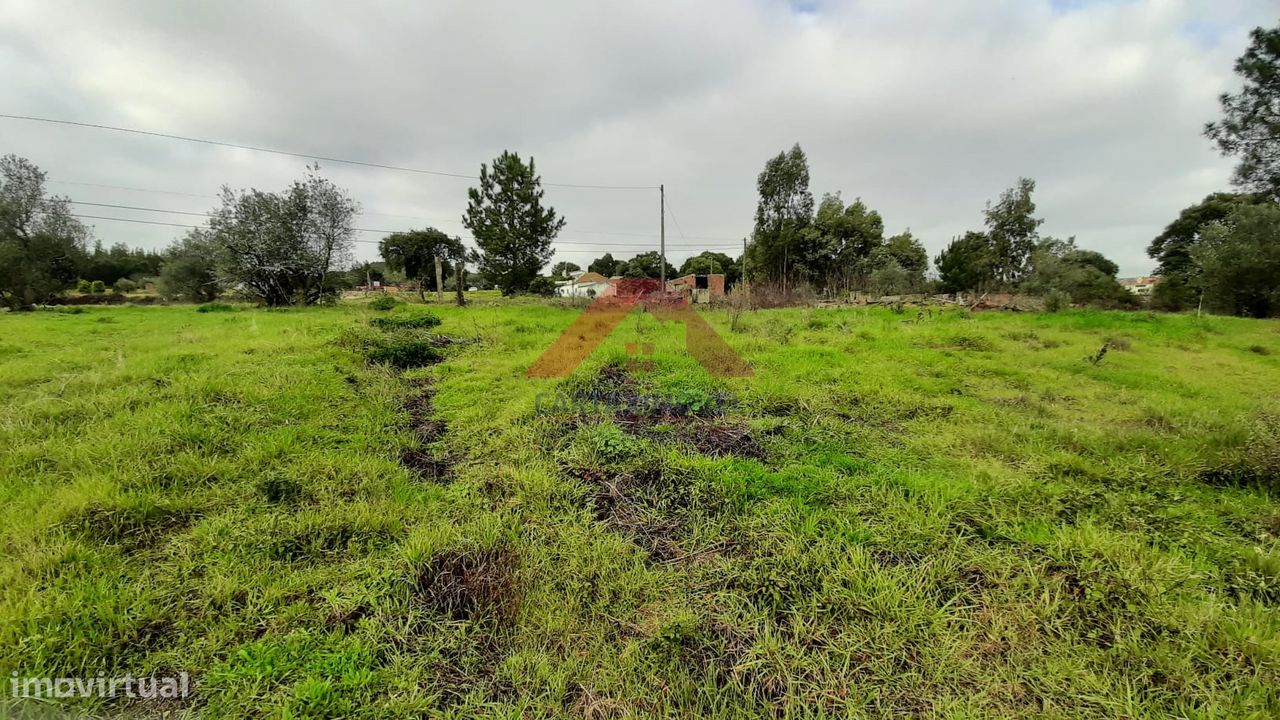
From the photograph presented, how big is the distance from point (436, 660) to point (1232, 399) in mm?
8467

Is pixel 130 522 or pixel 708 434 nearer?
pixel 130 522

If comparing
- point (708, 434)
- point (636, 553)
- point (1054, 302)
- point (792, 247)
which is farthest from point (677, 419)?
point (792, 247)

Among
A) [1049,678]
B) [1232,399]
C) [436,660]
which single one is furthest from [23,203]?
[1232,399]

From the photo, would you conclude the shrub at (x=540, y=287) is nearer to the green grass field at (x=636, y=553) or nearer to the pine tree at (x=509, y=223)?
the pine tree at (x=509, y=223)

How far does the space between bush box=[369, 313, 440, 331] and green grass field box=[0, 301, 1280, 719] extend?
13.3 ft

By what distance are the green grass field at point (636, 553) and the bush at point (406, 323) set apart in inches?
159

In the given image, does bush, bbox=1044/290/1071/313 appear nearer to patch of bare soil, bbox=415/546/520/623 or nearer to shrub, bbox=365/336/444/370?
shrub, bbox=365/336/444/370

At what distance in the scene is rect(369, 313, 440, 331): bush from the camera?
28.0 ft

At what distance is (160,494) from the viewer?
8.63ft

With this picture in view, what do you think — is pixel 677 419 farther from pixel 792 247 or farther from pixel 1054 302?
pixel 792 247

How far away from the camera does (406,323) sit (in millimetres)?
9234

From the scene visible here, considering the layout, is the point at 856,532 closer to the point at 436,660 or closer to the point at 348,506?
the point at 436,660

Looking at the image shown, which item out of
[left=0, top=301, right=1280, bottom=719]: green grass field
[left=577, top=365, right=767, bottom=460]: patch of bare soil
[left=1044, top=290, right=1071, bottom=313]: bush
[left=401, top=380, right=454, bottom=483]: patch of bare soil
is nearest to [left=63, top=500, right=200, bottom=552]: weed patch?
[left=0, top=301, right=1280, bottom=719]: green grass field

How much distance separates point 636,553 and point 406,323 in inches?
349
